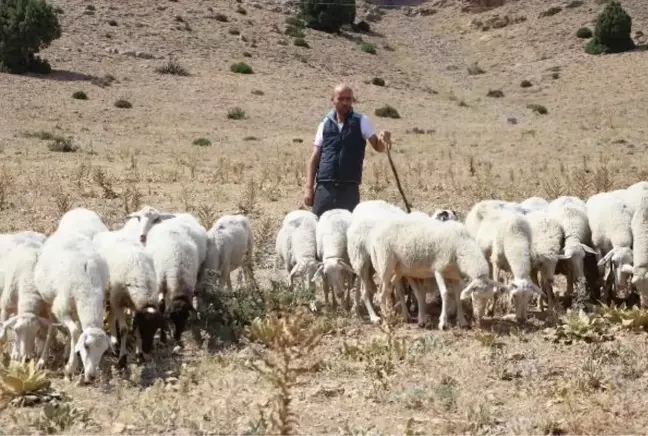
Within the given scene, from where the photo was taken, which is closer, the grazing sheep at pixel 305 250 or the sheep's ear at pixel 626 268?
the sheep's ear at pixel 626 268

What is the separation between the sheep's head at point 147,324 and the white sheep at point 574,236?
4069 millimetres

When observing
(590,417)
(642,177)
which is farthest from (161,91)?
(590,417)

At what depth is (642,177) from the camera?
17516 mm

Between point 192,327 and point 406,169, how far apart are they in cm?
1246

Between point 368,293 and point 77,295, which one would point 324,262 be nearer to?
point 368,293

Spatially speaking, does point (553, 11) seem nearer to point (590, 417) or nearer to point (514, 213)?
point (514, 213)

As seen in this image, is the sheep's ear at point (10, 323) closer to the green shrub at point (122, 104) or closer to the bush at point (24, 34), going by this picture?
the green shrub at point (122, 104)

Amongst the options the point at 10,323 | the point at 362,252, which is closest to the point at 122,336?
the point at 10,323

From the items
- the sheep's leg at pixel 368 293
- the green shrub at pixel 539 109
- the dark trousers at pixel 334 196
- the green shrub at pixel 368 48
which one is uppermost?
the green shrub at pixel 368 48

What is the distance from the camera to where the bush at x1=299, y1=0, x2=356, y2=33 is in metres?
54.1

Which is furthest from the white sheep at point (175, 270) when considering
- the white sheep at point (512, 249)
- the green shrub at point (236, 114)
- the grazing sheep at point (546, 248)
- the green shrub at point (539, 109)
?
the green shrub at point (539, 109)

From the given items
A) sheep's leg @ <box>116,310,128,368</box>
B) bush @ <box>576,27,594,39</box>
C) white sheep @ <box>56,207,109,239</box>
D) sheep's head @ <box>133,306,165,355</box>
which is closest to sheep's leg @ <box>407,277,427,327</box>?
sheep's head @ <box>133,306,165,355</box>

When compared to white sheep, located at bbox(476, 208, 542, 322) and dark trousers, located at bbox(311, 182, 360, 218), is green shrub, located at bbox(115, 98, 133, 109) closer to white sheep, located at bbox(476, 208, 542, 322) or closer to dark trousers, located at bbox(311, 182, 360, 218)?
dark trousers, located at bbox(311, 182, 360, 218)

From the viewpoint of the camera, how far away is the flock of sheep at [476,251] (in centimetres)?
782
